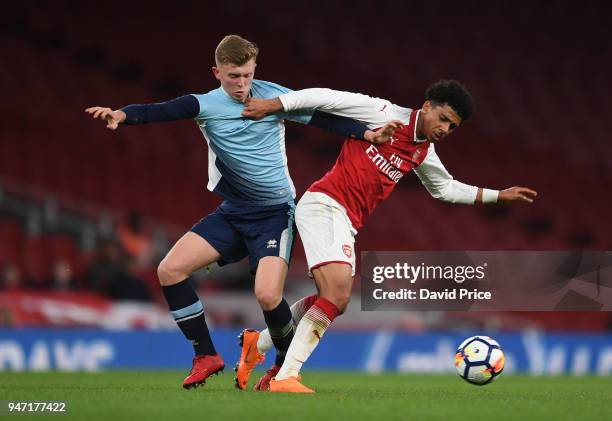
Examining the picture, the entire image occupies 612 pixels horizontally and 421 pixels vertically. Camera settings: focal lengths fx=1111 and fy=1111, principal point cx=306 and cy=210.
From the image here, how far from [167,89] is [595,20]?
8435 mm

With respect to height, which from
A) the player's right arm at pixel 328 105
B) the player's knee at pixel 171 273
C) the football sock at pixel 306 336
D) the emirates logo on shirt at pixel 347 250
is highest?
the player's right arm at pixel 328 105

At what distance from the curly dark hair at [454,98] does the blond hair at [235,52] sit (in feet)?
3.49

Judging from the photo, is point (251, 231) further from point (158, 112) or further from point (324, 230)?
point (158, 112)

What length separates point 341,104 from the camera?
637cm

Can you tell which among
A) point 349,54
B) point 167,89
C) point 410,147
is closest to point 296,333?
point 410,147

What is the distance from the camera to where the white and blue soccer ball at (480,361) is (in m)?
6.70

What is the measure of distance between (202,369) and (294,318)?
68cm

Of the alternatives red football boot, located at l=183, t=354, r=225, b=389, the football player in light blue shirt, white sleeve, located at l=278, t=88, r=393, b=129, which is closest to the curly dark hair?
white sleeve, located at l=278, t=88, r=393, b=129

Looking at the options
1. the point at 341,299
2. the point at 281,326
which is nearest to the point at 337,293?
the point at 341,299

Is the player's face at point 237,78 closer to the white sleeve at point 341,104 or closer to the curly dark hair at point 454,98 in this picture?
the white sleeve at point 341,104

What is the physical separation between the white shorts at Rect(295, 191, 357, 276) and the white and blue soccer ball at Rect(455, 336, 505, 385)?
0.98m

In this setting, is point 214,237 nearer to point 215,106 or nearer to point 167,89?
point 215,106

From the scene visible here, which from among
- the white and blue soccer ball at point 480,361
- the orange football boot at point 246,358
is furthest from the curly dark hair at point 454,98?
the orange football boot at point 246,358

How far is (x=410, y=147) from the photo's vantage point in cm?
651
